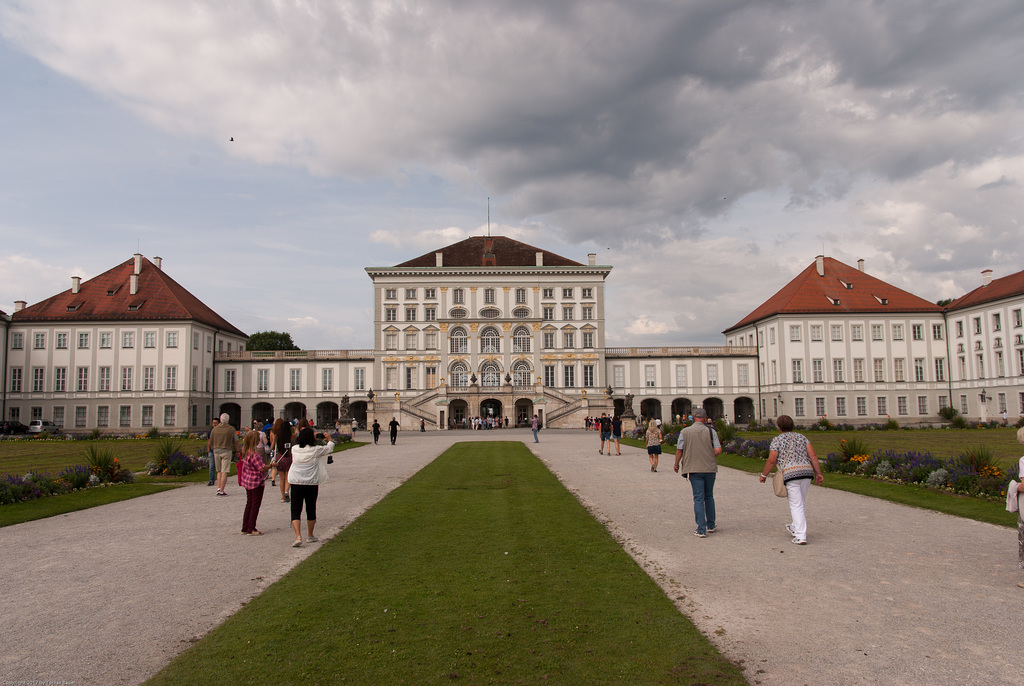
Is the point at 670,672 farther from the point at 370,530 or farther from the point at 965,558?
the point at 370,530

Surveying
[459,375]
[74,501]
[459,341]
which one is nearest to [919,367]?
[459,375]

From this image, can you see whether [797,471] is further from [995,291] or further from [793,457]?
[995,291]

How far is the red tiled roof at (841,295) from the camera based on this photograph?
59.0 metres

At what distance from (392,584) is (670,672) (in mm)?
3439

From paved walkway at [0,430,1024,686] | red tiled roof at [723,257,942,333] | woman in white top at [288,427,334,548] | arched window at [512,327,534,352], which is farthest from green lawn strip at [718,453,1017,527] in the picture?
arched window at [512,327,534,352]

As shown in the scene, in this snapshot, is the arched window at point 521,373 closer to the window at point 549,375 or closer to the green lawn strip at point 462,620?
the window at point 549,375

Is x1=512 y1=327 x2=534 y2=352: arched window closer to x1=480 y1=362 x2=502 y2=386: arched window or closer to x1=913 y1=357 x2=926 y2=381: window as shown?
x1=480 y1=362 x2=502 y2=386: arched window

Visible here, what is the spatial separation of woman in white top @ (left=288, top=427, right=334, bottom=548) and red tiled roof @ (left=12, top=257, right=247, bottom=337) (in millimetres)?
53768

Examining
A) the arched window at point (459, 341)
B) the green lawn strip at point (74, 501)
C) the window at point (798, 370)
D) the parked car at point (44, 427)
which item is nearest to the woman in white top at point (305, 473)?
the green lawn strip at point (74, 501)

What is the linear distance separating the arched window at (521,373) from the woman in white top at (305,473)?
53972 millimetres

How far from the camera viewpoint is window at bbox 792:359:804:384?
58.8 meters

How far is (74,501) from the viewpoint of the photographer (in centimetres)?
1453

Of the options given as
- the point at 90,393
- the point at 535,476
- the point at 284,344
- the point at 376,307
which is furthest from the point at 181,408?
the point at 535,476

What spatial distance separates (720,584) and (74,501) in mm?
13806
